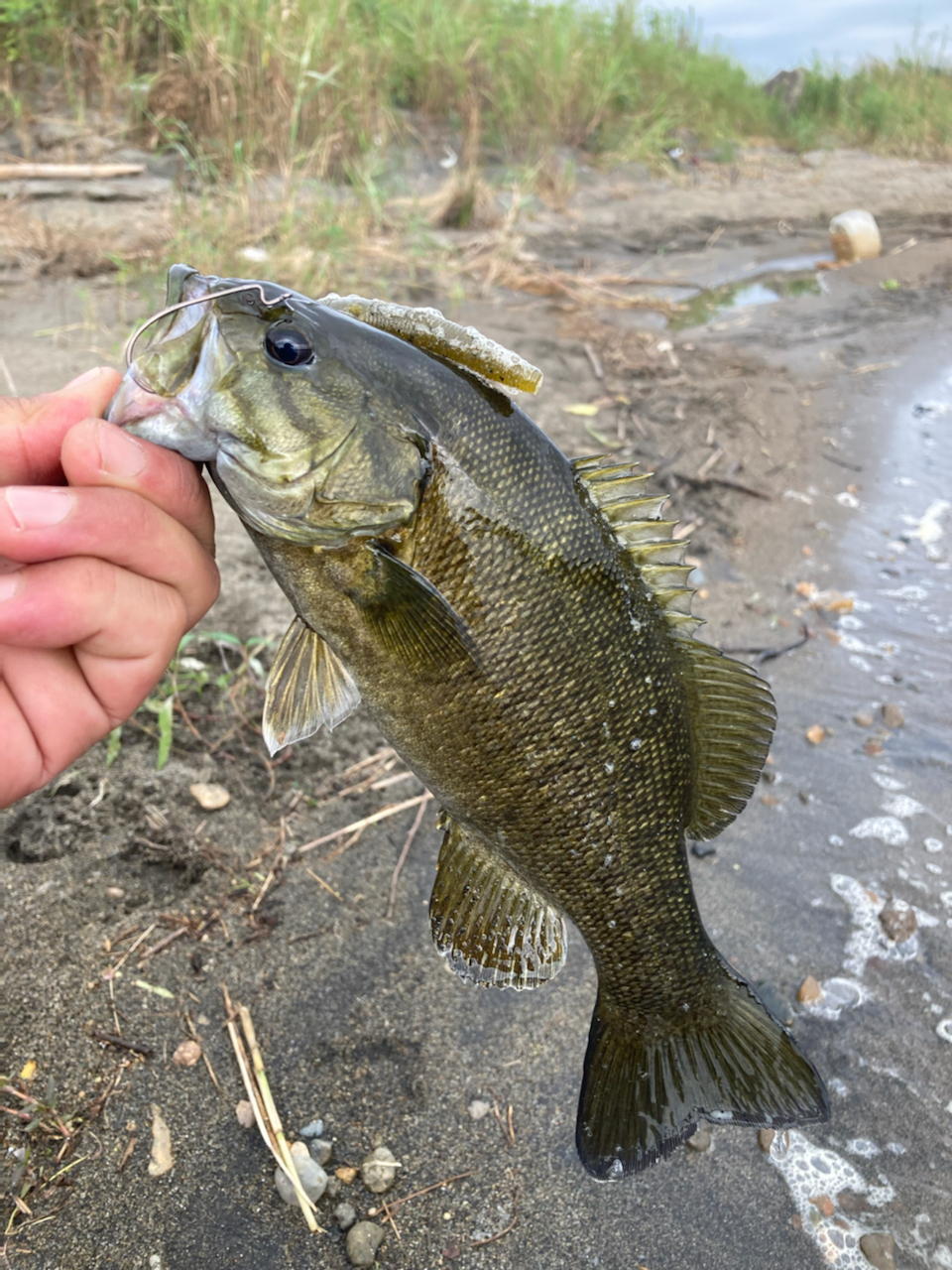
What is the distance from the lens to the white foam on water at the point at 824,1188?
2.03 m

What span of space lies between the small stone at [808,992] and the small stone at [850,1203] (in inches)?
20.5

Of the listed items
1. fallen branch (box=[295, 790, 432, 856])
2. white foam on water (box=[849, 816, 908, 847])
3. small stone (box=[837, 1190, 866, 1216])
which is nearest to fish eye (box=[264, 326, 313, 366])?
fallen branch (box=[295, 790, 432, 856])

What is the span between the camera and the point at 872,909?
2.90 meters

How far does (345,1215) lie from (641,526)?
1.68 meters

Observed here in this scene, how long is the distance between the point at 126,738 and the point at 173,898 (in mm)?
656

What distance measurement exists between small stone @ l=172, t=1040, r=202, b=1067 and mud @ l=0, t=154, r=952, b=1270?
0.07ft

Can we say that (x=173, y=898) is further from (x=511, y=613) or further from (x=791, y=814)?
(x=791, y=814)

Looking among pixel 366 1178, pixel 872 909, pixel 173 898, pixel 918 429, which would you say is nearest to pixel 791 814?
pixel 872 909

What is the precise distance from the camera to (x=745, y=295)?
984 centimetres

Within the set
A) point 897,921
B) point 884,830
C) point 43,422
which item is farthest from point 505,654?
point 884,830

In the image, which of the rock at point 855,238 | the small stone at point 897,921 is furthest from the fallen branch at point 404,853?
the rock at point 855,238

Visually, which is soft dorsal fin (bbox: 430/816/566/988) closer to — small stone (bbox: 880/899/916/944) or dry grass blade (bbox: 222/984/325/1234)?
dry grass blade (bbox: 222/984/325/1234)

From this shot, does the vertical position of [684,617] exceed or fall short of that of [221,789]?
it exceeds it

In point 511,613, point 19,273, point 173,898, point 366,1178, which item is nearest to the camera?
point 511,613
